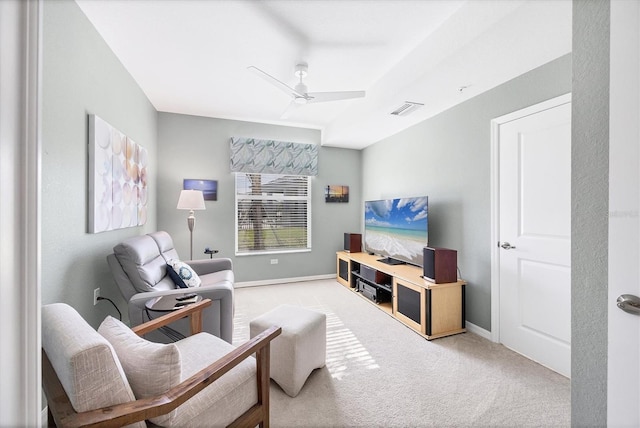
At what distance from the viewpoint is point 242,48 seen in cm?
242

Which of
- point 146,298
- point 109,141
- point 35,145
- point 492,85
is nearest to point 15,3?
point 35,145

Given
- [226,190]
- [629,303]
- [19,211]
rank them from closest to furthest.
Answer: [19,211], [629,303], [226,190]

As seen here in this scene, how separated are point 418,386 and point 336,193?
341 centimetres

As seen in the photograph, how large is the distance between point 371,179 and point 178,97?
3.04 m

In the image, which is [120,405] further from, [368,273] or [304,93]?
[368,273]

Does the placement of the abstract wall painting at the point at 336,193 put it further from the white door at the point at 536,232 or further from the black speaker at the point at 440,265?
the white door at the point at 536,232

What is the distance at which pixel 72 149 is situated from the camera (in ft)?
6.02

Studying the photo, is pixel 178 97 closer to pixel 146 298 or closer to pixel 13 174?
pixel 146 298

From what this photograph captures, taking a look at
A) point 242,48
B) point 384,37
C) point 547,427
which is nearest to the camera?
point 547,427

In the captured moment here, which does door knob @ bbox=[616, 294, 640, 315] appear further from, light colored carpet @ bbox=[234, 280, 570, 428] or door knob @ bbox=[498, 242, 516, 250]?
door knob @ bbox=[498, 242, 516, 250]

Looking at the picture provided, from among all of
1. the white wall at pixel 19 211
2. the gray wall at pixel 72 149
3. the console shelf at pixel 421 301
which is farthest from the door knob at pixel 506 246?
the gray wall at pixel 72 149

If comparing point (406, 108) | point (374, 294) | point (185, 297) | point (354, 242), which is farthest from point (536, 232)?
point (185, 297)

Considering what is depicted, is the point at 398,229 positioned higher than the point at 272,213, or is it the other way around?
the point at 272,213

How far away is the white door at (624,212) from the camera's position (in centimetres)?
92
